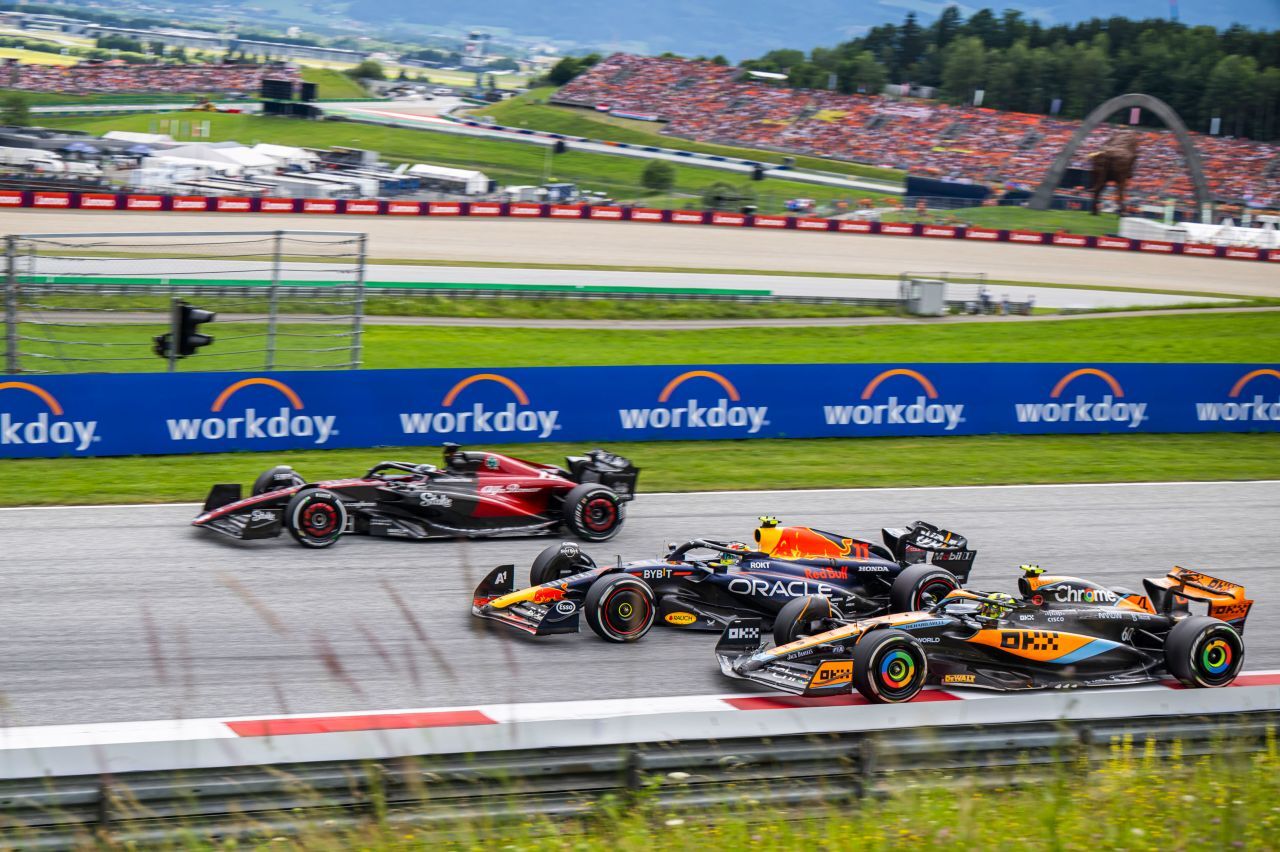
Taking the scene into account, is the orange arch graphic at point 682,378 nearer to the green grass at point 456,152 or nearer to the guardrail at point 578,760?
the guardrail at point 578,760

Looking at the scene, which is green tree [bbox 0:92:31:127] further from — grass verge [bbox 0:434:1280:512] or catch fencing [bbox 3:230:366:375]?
grass verge [bbox 0:434:1280:512]

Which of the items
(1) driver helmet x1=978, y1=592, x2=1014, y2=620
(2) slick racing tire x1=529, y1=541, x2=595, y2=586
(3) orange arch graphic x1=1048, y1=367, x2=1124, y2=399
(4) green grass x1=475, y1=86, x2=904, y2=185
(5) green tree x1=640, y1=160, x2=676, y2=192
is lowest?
(2) slick racing tire x1=529, y1=541, x2=595, y2=586

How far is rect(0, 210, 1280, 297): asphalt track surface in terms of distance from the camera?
1645 inches

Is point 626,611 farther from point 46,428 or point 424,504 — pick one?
point 46,428

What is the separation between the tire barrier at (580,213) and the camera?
42172mm

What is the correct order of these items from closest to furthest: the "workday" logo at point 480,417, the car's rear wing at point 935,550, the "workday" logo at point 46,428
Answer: the car's rear wing at point 935,550
the "workday" logo at point 46,428
the "workday" logo at point 480,417

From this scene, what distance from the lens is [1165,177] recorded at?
79312mm

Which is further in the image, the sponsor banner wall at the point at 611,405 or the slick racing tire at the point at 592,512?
the sponsor banner wall at the point at 611,405

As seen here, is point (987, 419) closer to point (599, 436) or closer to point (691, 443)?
point (691, 443)

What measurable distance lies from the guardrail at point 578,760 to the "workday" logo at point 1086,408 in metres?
14.0

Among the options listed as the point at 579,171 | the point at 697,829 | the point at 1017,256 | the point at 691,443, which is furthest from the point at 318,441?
the point at 579,171

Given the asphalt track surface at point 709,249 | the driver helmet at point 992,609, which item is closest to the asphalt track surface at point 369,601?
the driver helmet at point 992,609

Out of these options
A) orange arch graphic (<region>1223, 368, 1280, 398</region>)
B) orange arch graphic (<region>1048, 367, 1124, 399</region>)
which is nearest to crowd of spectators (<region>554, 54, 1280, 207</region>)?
orange arch graphic (<region>1223, 368, 1280, 398</region>)

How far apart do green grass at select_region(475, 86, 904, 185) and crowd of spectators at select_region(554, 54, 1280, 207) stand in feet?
6.14
